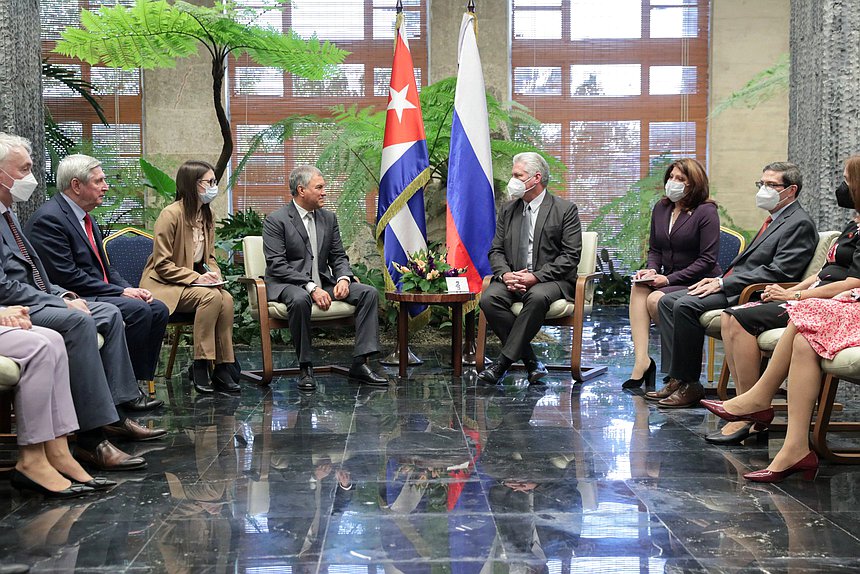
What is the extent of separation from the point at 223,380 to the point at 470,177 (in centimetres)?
236

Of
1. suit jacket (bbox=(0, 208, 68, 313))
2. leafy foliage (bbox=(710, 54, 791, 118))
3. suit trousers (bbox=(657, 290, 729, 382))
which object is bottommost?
suit trousers (bbox=(657, 290, 729, 382))

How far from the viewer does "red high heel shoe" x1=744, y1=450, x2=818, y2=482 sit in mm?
3125

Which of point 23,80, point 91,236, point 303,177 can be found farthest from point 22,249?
point 303,177

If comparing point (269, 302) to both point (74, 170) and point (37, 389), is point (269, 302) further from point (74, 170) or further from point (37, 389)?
point (37, 389)

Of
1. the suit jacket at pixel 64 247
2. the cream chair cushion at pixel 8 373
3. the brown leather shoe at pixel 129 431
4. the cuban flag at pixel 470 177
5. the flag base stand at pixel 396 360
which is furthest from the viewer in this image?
the cuban flag at pixel 470 177

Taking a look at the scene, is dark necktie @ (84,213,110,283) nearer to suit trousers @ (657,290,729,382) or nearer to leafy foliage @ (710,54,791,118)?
suit trousers @ (657,290,729,382)

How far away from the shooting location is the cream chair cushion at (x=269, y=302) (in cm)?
536

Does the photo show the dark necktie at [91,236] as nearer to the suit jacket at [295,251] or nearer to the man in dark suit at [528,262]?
the suit jacket at [295,251]

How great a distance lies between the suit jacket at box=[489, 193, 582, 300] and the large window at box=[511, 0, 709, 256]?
565cm

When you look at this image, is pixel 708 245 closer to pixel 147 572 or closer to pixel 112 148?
pixel 147 572

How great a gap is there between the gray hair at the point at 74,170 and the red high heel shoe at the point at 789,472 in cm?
326

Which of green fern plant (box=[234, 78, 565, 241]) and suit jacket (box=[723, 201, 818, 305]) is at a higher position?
green fern plant (box=[234, 78, 565, 241])

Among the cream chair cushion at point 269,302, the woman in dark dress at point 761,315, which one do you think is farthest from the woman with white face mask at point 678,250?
the cream chair cushion at point 269,302

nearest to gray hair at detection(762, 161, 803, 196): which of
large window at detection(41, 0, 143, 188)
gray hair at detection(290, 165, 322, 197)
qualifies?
gray hair at detection(290, 165, 322, 197)
